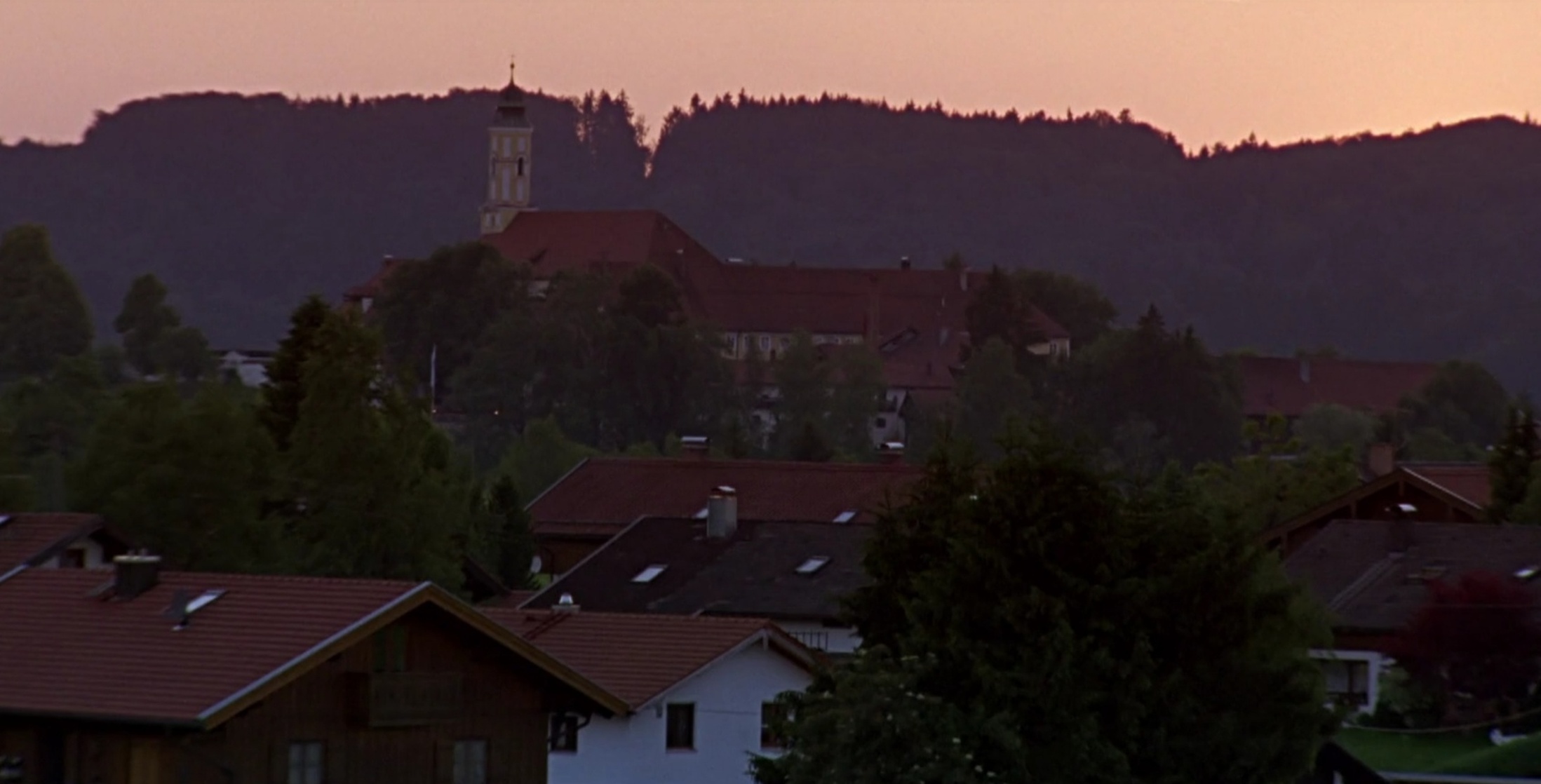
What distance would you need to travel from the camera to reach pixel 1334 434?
14488 cm

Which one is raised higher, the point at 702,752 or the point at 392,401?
the point at 392,401

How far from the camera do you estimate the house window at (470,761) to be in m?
29.3

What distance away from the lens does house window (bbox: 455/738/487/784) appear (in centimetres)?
2931

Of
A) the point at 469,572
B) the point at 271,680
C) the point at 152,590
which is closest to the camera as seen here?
the point at 271,680

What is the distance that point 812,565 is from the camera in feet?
164

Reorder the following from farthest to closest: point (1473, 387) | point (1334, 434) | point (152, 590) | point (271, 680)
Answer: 1. point (1473, 387)
2. point (1334, 434)
3. point (152, 590)
4. point (271, 680)

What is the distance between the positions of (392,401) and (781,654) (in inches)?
407

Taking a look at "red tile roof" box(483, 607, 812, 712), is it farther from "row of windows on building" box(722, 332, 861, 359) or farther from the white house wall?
"row of windows on building" box(722, 332, 861, 359)

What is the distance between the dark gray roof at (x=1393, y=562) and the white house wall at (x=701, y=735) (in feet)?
42.1

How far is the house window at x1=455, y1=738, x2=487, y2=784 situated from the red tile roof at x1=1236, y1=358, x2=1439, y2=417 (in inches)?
5558

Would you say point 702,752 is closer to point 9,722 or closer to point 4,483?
point 9,722

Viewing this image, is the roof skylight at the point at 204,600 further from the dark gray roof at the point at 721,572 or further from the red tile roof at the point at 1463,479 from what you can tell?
the red tile roof at the point at 1463,479

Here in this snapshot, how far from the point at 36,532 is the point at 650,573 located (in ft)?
55.5

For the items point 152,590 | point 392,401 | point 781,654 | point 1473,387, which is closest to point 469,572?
point 392,401
